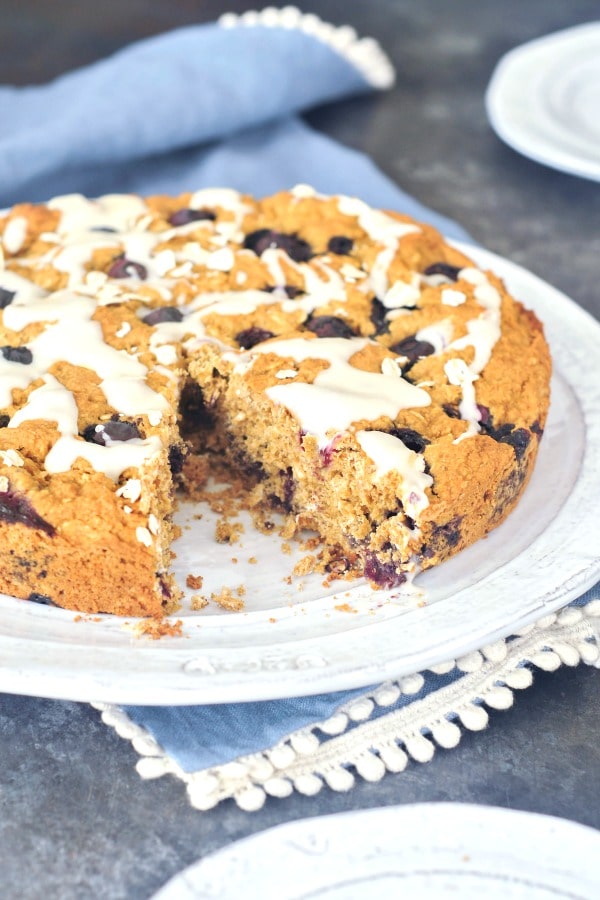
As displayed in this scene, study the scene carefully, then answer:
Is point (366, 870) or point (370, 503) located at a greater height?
point (370, 503)

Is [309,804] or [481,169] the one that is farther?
[481,169]

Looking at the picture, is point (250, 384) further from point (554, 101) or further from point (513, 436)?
point (554, 101)

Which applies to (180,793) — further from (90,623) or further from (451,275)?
(451,275)

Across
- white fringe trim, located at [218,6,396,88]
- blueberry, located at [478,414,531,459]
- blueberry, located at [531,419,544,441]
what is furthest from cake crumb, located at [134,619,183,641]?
white fringe trim, located at [218,6,396,88]

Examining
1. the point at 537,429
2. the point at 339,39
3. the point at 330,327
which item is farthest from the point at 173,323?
the point at 339,39

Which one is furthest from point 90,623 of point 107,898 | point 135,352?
point 135,352

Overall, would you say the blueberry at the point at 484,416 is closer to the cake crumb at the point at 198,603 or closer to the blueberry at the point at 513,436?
the blueberry at the point at 513,436
